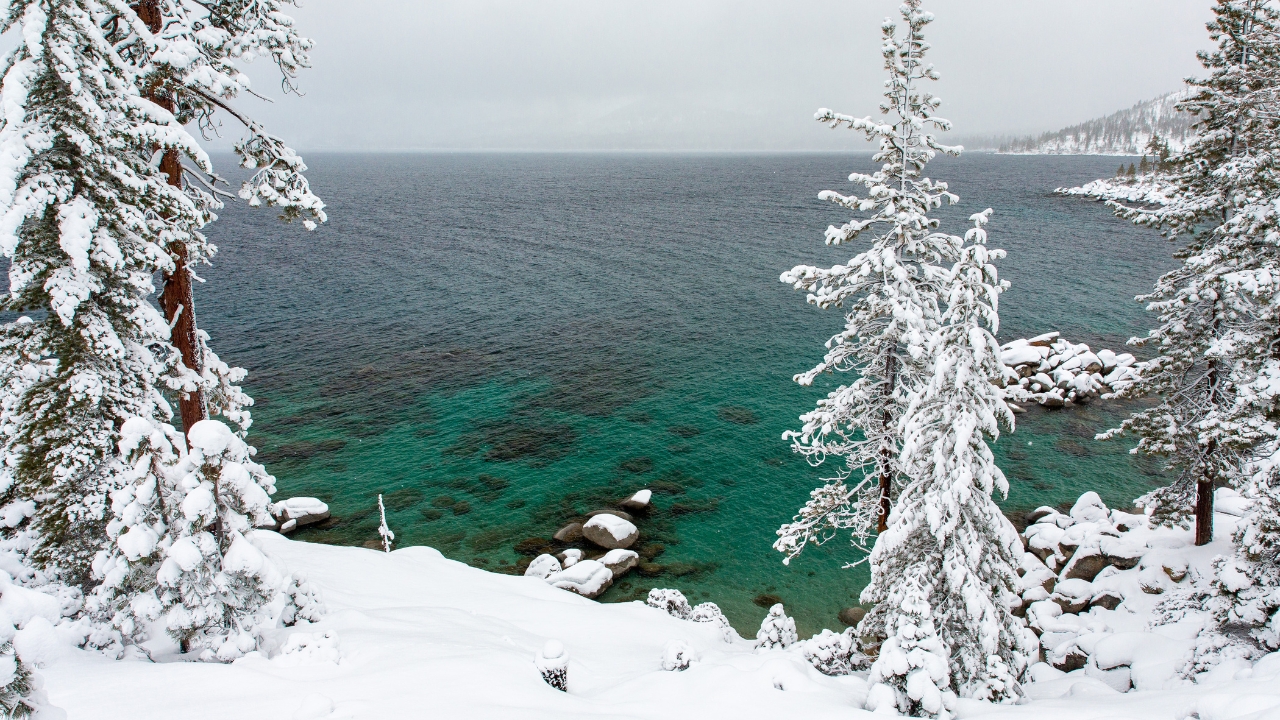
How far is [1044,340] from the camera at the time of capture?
50469mm

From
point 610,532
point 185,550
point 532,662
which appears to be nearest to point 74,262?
point 185,550

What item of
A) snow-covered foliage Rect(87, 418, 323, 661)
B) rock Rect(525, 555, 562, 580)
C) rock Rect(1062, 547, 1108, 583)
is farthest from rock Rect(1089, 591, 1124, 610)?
snow-covered foliage Rect(87, 418, 323, 661)

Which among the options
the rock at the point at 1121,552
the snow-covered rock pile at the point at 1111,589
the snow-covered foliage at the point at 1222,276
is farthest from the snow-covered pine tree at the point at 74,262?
the rock at the point at 1121,552

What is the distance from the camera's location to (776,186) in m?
180

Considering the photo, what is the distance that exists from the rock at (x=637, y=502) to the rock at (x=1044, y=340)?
3628cm

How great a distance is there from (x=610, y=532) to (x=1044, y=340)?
41175 millimetres

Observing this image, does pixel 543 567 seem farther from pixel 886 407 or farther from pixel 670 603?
pixel 886 407

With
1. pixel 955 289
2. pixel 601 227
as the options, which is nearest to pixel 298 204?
pixel 955 289

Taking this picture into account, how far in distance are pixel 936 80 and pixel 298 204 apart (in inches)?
651

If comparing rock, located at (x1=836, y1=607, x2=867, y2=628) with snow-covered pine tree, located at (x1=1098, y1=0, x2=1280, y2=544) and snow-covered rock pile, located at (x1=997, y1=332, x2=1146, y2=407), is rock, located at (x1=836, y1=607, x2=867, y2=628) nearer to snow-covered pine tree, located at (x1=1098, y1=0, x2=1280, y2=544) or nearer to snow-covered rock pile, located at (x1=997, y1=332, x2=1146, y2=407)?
snow-covered pine tree, located at (x1=1098, y1=0, x2=1280, y2=544)

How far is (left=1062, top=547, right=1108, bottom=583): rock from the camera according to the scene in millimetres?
25750

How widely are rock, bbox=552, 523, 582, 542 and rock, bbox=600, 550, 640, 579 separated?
230 centimetres

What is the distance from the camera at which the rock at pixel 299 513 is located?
3116cm

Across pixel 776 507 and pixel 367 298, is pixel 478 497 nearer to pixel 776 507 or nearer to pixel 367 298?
pixel 776 507
